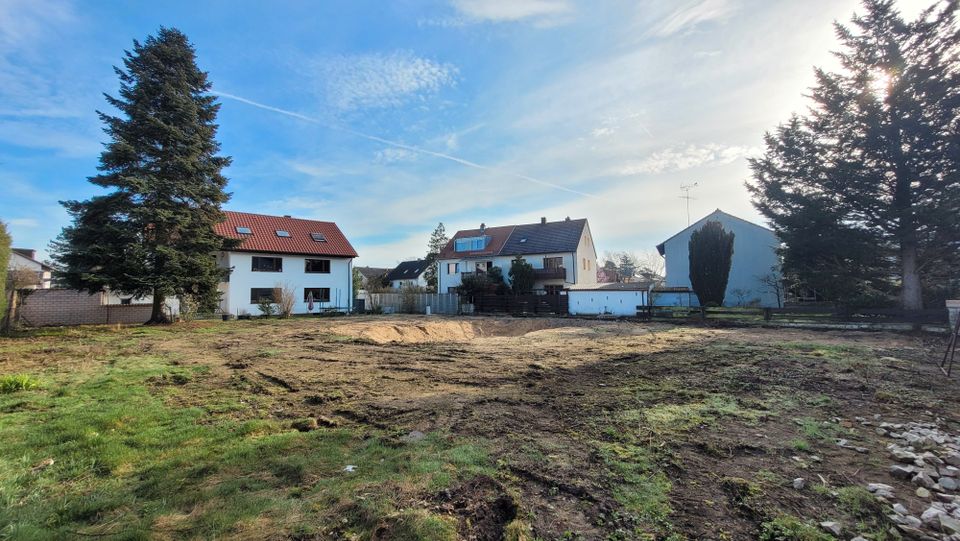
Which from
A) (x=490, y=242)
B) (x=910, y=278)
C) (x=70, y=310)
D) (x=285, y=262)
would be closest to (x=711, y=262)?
(x=910, y=278)

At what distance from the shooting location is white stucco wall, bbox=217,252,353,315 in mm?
25970

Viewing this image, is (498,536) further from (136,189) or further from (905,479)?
(136,189)

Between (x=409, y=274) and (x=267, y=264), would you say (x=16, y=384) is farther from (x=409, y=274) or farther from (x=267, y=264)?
(x=409, y=274)

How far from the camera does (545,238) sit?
36.3 metres

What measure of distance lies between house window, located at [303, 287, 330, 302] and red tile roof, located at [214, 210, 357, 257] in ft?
8.74

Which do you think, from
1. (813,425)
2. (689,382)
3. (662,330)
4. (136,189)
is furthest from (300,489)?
(136,189)

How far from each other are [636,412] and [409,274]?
5370 centimetres

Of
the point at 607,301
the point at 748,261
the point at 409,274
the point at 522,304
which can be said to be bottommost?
the point at 522,304

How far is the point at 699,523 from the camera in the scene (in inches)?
107

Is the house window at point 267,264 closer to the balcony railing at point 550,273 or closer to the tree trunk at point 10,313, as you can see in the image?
the tree trunk at point 10,313

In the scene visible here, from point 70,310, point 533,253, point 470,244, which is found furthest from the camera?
point 470,244

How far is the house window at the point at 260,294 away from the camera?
87.3 ft

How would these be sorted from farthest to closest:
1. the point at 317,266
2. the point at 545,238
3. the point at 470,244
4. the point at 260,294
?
the point at 470,244 → the point at 545,238 → the point at 317,266 → the point at 260,294

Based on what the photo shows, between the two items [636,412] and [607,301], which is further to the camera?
[607,301]
